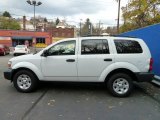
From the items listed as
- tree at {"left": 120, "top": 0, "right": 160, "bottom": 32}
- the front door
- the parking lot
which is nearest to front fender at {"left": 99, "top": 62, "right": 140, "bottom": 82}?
the parking lot

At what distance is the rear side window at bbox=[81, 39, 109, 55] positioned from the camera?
25.0ft

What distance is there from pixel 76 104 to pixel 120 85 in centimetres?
165

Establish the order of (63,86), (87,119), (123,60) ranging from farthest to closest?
(63,86) < (123,60) < (87,119)

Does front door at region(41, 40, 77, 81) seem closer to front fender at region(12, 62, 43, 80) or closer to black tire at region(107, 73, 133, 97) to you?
front fender at region(12, 62, 43, 80)

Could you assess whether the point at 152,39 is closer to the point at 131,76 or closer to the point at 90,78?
the point at 131,76

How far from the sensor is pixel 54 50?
7789 millimetres

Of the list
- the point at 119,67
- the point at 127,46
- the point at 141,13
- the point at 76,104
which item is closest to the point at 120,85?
the point at 119,67

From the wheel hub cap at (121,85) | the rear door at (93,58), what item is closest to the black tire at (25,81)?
the rear door at (93,58)

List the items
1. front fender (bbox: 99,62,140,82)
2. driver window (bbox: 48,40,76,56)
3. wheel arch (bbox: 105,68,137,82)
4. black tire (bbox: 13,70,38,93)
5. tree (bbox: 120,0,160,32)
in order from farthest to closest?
tree (bbox: 120,0,160,32) → black tire (bbox: 13,70,38,93) → driver window (bbox: 48,40,76,56) → wheel arch (bbox: 105,68,137,82) → front fender (bbox: 99,62,140,82)

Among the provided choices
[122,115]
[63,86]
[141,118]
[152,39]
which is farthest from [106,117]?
[152,39]

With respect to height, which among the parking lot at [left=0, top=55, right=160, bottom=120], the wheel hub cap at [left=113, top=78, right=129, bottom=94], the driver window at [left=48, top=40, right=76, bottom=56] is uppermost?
the driver window at [left=48, top=40, right=76, bottom=56]

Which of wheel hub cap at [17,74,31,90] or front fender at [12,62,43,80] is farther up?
front fender at [12,62,43,80]

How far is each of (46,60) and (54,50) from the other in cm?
40

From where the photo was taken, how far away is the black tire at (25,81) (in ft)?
25.7
